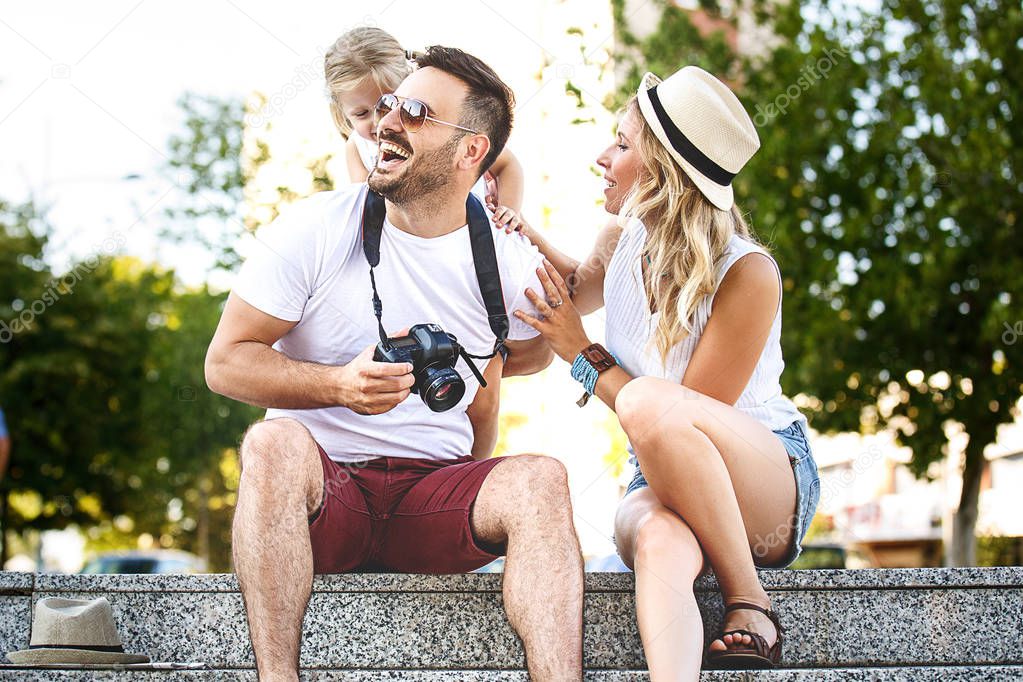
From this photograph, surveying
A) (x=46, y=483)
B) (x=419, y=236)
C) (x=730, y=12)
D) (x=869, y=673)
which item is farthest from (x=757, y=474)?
(x=46, y=483)

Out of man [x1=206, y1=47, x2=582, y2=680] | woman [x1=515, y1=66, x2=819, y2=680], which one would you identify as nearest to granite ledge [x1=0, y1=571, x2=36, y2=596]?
man [x1=206, y1=47, x2=582, y2=680]

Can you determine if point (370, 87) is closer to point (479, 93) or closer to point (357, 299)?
point (479, 93)

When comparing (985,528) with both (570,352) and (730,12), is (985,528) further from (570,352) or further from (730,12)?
(570,352)

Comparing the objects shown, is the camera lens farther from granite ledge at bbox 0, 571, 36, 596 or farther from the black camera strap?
granite ledge at bbox 0, 571, 36, 596

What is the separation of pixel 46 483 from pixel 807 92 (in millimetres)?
14133

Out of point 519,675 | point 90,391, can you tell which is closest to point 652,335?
point 519,675

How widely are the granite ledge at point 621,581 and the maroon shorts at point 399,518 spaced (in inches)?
2.9

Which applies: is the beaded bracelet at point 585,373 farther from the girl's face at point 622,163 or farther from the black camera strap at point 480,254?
the girl's face at point 622,163

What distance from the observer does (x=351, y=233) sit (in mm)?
3277

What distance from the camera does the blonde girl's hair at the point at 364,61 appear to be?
3820 mm

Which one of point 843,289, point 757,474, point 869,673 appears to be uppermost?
point 843,289

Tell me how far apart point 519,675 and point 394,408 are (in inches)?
33.2

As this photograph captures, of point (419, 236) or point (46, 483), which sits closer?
point (419, 236)

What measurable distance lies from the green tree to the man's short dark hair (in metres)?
8.27
